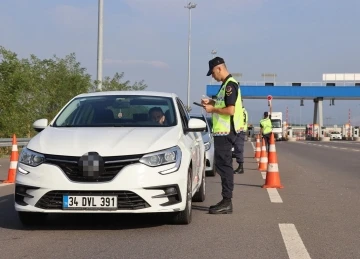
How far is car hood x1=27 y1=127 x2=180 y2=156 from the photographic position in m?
6.28

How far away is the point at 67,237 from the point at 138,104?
2249 millimetres

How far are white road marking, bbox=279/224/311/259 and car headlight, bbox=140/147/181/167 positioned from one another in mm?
1395

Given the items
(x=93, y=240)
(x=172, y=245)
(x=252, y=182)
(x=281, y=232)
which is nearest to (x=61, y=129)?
(x=93, y=240)

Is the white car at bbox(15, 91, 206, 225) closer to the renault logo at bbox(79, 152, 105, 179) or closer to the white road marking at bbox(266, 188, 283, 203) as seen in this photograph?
the renault logo at bbox(79, 152, 105, 179)

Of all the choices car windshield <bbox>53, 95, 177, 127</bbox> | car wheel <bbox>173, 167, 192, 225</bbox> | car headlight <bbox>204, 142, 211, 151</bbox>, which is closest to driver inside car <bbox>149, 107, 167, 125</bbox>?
car windshield <bbox>53, 95, 177, 127</bbox>

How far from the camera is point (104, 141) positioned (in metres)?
6.43

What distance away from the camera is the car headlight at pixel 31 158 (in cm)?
634

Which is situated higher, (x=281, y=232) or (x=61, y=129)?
(x=61, y=129)

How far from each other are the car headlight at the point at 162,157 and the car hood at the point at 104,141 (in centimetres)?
5

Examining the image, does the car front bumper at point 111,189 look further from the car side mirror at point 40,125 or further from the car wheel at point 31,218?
the car side mirror at point 40,125

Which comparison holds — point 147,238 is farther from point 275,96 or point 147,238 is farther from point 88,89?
point 275,96

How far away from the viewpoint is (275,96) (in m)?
69.2

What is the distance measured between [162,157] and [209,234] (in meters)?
0.95

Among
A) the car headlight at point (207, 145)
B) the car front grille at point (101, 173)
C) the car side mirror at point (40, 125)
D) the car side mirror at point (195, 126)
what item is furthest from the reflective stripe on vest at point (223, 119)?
the car headlight at point (207, 145)
